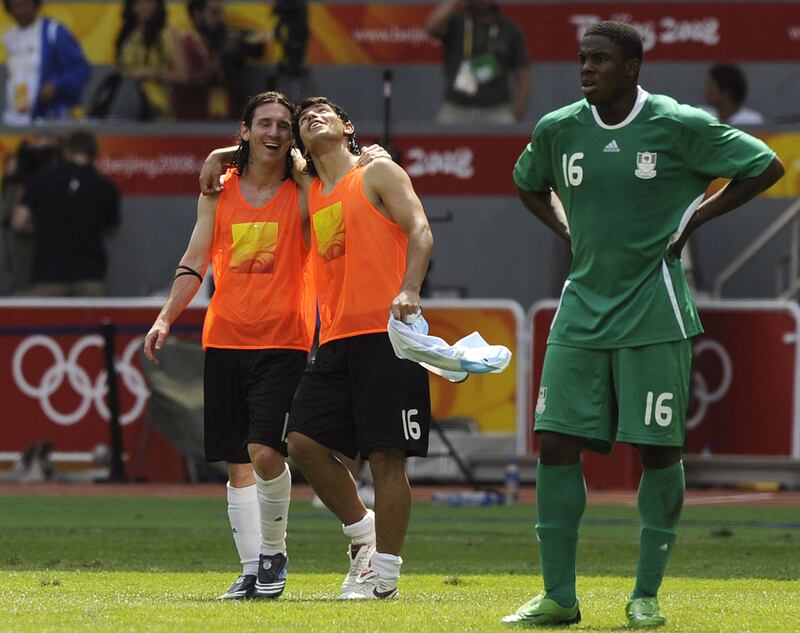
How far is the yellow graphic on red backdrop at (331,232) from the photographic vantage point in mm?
8250

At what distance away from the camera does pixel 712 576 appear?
988 centimetres

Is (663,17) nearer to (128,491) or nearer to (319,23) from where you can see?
(319,23)

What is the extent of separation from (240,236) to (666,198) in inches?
86.6

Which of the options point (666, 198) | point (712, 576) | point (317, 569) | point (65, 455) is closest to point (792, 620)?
point (666, 198)

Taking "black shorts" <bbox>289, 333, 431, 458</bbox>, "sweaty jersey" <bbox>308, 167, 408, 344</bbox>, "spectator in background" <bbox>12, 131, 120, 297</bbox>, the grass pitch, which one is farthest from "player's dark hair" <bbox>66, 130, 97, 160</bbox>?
"black shorts" <bbox>289, 333, 431, 458</bbox>

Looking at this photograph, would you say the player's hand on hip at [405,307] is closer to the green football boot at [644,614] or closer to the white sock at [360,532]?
the white sock at [360,532]

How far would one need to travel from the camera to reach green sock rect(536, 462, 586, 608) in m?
7.09

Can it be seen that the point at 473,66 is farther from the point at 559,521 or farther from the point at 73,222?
the point at 559,521

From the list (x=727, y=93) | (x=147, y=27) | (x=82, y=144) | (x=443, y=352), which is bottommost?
(x=443, y=352)

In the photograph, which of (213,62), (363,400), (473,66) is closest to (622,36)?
(363,400)

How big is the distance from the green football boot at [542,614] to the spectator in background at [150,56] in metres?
14.1

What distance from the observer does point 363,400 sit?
8125 millimetres

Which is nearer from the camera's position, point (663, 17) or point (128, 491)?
point (128, 491)

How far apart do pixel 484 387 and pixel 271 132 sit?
8.98m
